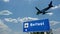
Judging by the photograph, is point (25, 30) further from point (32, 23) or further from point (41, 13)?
point (41, 13)

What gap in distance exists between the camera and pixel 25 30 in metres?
27.5

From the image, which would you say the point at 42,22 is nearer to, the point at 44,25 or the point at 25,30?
the point at 44,25

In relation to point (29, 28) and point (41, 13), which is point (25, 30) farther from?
point (41, 13)

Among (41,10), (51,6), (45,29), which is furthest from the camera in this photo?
(41,10)

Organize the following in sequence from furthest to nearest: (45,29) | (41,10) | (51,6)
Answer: (41,10)
(51,6)
(45,29)

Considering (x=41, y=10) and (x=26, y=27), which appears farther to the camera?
(x=41, y=10)

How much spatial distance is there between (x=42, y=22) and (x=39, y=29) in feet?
3.97

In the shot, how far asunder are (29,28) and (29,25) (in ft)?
1.75

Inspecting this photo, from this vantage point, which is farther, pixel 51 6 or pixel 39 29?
pixel 51 6

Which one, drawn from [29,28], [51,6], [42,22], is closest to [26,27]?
[29,28]

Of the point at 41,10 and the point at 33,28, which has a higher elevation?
the point at 41,10

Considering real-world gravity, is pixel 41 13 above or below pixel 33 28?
above

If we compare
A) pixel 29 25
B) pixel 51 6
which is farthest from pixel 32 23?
pixel 51 6

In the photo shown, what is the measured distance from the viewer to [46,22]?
26891 mm
